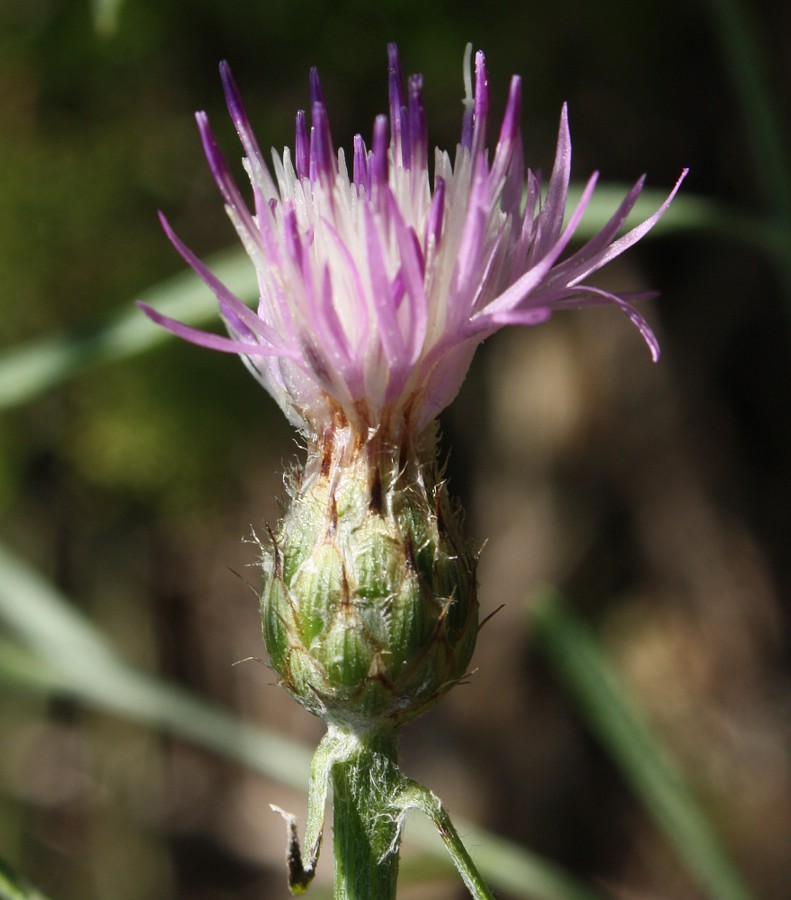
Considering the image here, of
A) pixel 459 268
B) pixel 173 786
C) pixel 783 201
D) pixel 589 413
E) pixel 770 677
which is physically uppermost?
pixel 783 201

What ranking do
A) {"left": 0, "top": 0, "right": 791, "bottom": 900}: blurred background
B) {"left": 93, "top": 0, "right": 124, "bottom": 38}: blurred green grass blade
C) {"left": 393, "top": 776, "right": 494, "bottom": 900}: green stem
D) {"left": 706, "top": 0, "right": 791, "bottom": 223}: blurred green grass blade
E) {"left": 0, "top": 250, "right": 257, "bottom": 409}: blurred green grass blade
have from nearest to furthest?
1. {"left": 393, "top": 776, "right": 494, "bottom": 900}: green stem
2. {"left": 93, "top": 0, "right": 124, "bottom": 38}: blurred green grass blade
3. {"left": 0, "top": 250, "right": 257, "bottom": 409}: blurred green grass blade
4. {"left": 706, "top": 0, "right": 791, "bottom": 223}: blurred green grass blade
5. {"left": 0, "top": 0, "right": 791, "bottom": 900}: blurred background

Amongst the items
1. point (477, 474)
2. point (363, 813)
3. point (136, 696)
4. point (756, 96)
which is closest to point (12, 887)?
point (363, 813)

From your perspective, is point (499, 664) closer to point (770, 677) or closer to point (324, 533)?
point (770, 677)

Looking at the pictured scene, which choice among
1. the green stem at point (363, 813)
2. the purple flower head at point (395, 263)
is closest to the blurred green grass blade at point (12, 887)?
the green stem at point (363, 813)

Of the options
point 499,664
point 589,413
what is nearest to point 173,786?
point 499,664

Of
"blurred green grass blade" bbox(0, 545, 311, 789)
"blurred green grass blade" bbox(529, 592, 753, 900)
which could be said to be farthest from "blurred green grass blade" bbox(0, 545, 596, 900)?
"blurred green grass blade" bbox(529, 592, 753, 900)

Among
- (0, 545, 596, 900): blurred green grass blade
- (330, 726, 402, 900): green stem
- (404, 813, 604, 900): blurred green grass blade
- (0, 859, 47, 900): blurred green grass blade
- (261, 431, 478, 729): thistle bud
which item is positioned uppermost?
(261, 431, 478, 729): thistle bud

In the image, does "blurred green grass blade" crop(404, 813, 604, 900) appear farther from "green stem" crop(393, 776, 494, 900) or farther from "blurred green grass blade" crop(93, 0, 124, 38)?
"blurred green grass blade" crop(93, 0, 124, 38)
